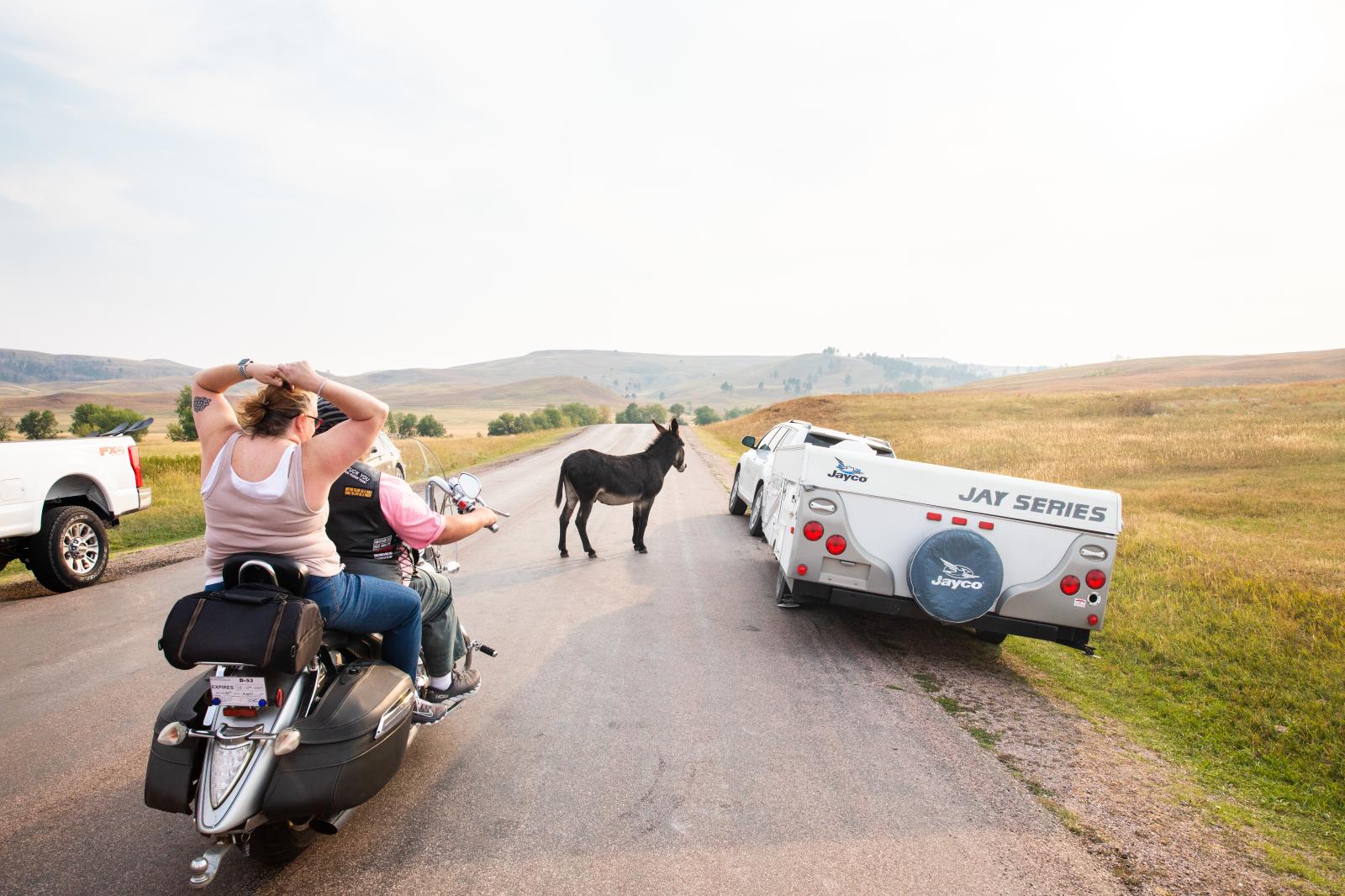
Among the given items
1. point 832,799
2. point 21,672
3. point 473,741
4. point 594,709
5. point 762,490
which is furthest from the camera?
point 762,490

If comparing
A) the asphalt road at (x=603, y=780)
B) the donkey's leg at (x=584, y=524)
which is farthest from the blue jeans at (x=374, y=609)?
the donkey's leg at (x=584, y=524)

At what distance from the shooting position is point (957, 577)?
18.4 ft

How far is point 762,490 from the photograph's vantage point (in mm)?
10430

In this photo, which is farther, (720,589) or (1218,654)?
(720,589)

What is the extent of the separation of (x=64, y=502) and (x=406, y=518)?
7.00 metres

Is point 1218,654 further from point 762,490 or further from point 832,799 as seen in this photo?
point 762,490

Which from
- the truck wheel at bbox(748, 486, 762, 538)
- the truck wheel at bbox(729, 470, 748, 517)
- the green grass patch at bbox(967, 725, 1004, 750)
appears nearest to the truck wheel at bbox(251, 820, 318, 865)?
the green grass patch at bbox(967, 725, 1004, 750)

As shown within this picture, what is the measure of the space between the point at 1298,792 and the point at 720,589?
500cm

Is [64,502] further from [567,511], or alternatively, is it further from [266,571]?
[266,571]

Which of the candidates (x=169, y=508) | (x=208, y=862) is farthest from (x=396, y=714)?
(x=169, y=508)

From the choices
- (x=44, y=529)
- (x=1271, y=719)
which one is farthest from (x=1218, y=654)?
(x=44, y=529)

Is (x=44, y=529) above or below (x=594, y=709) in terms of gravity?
above

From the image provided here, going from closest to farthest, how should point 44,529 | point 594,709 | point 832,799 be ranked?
point 832,799
point 594,709
point 44,529

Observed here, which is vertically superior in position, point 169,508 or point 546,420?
point 169,508
